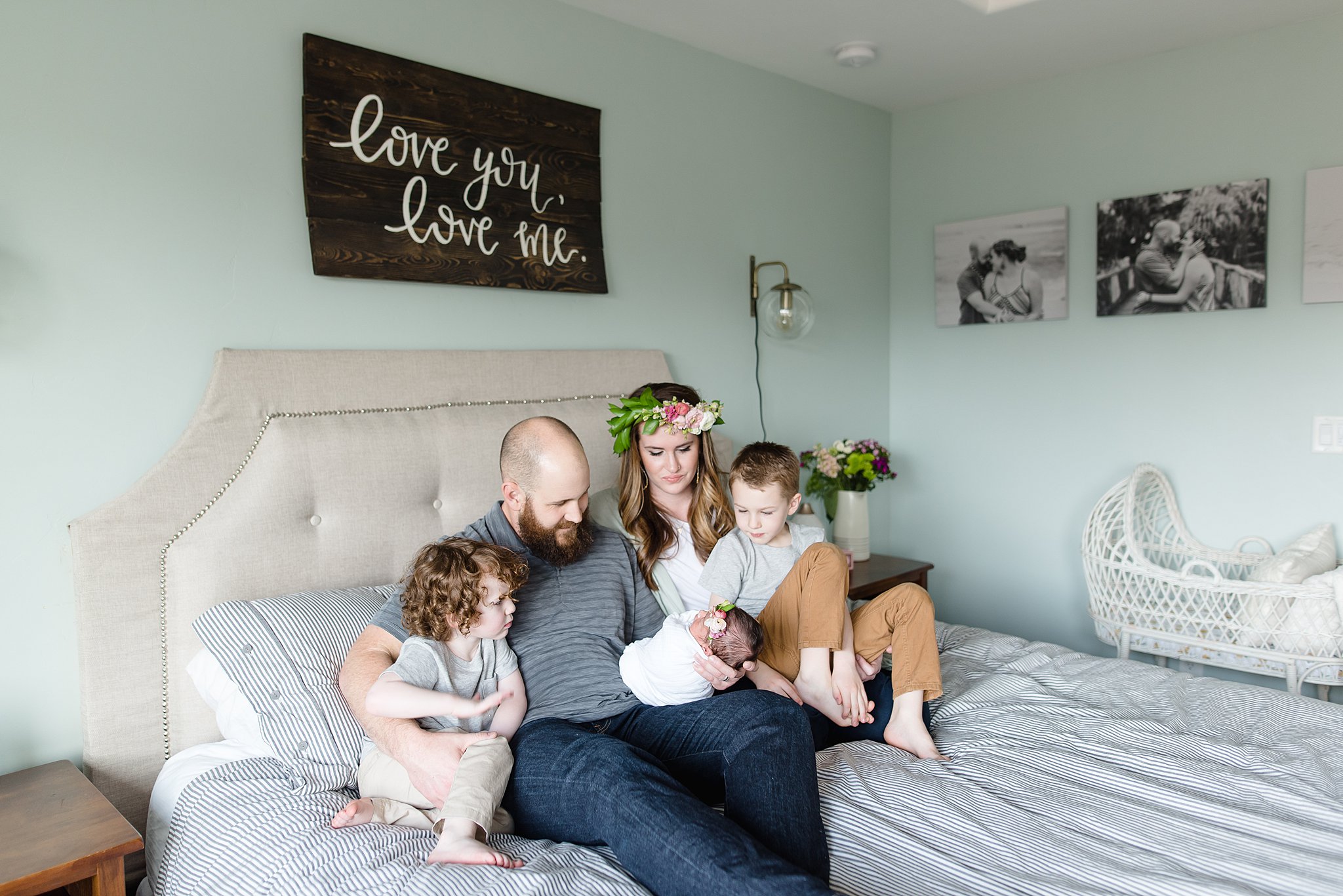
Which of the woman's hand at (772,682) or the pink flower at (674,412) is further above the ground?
the pink flower at (674,412)

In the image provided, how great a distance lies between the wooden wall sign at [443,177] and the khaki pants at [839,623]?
1.12 metres

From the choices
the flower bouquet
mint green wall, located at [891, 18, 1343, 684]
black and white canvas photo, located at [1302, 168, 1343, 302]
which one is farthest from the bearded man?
black and white canvas photo, located at [1302, 168, 1343, 302]

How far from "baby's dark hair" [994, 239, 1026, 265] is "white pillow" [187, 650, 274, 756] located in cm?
293

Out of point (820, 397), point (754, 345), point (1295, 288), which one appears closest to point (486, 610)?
point (754, 345)

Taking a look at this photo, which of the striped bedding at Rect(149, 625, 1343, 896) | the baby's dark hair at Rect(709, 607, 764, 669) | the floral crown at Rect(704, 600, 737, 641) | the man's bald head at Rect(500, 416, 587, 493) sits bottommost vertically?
the striped bedding at Rect(149, 625, 1343, 896)

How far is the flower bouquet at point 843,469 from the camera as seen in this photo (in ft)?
10.5

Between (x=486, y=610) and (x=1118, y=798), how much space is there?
1146 millimetres

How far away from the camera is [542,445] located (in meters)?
1.86

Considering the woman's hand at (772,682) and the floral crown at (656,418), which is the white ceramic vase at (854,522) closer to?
the floral crown at (656,418)

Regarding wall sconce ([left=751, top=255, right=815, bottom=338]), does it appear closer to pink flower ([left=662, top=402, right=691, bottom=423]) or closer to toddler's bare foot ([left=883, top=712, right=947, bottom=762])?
pink flower ([left=662, top=402, right=691, bottom=423])

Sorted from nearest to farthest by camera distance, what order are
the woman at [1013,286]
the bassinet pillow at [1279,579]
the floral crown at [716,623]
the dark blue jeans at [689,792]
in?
the dark blue jeans at [689,792], the floral crown at [716,623], the bassinet pillow at [1279,579], the woman at [1013,286]

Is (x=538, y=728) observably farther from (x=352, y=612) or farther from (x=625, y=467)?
(x=625, y=467)

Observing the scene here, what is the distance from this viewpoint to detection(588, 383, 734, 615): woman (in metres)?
2.15

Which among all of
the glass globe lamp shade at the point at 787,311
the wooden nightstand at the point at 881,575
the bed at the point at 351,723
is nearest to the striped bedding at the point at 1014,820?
the bed at the point at 351,723
